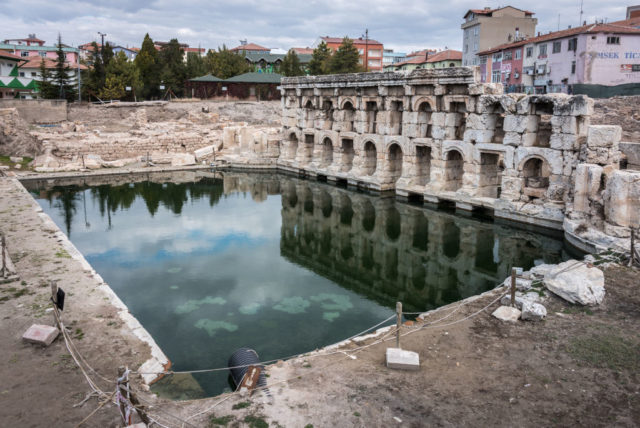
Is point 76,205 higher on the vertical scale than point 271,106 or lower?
lower

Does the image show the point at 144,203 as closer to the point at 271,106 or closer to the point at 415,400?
the point at 415,400

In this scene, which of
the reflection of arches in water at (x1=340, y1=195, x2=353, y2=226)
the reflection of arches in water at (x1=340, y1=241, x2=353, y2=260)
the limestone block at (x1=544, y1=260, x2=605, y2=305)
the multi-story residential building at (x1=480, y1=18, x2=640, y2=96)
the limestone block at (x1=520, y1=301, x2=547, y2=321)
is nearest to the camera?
the limestone block at (x1=520, y1=301, x2=547, y2=321)

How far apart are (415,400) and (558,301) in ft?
17.1

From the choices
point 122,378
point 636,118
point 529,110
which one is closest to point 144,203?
point 529,110

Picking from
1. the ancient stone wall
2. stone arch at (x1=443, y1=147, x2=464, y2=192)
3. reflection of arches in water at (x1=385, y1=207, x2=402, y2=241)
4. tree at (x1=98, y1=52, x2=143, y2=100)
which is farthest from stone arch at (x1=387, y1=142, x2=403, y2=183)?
tree at (x1=98, y1=52, x2=143, y2=100)

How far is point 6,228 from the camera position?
17031mm

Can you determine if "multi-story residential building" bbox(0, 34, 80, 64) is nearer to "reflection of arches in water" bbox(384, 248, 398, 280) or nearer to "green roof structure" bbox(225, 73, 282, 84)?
"green roof structure" bbox(225, 73, 282, 84)

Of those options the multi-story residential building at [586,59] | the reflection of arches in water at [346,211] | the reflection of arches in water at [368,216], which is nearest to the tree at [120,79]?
the reflection of arches in water at [346,211]

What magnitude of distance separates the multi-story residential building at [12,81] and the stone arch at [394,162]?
4051 cm

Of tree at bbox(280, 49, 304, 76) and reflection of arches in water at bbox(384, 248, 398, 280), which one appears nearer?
reflection of arches in water at bbox(384, 248, 398, 280)

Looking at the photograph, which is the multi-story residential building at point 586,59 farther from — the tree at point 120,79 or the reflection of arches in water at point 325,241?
the tree at point 120,79

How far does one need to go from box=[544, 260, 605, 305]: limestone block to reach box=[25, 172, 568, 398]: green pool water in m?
3.03

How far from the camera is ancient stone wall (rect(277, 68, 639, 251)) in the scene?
17.1 meters

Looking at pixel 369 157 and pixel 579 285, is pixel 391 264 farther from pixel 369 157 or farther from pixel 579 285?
pixel 369 157
